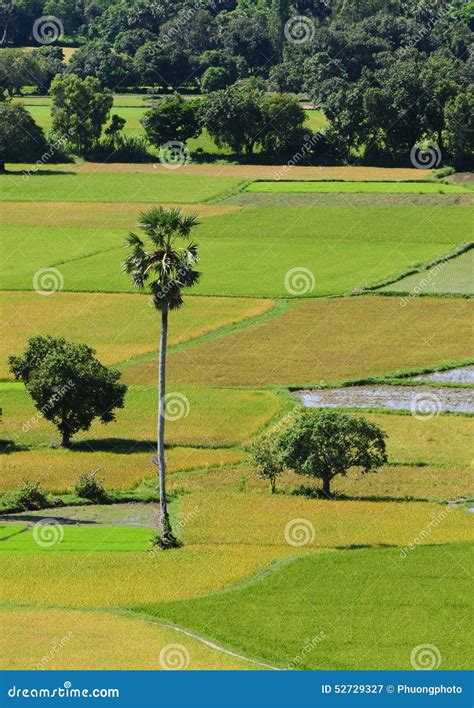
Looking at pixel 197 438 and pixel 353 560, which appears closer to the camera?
pixel 353 560

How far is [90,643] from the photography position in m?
44.0

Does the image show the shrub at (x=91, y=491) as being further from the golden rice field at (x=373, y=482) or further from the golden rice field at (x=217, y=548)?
the golden rice field at (x=373, y=482)

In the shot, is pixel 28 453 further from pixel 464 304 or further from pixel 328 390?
pixel 464 304

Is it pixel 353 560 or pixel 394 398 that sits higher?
pixel 394 398

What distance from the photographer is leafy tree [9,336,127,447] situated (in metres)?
71.1

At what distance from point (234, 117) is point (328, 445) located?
121m

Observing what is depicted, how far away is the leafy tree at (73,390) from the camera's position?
71125mm

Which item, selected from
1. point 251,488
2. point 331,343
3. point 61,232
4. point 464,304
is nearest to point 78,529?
point 251,488

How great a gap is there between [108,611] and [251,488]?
711 inches

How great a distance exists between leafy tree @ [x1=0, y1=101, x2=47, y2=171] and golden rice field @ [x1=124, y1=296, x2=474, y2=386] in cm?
7635

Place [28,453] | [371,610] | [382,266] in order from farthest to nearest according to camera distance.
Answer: [382,266] → [28,453] → [371,610]

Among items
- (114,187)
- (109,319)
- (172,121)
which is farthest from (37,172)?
(109,319)

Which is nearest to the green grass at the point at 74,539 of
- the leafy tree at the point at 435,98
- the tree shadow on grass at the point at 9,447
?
the tree shadow on grass at the point at 9,447

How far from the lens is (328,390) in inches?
3292
